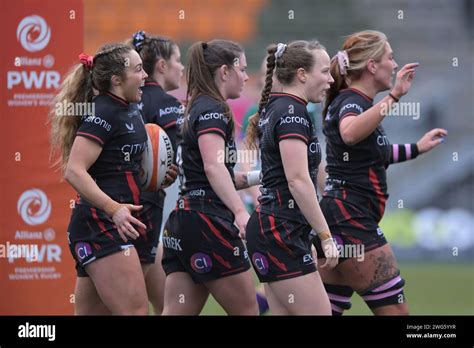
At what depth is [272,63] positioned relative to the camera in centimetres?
600

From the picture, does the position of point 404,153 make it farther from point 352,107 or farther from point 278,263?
point 278,263

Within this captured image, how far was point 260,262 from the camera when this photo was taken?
572 cm

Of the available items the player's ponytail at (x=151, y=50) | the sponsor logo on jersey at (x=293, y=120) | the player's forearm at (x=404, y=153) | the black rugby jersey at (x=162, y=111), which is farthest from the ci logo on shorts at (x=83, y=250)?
the player's forearm at (x=404, y=153)

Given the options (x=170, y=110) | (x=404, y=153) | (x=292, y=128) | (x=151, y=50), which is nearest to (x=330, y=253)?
(x=292, y=128)

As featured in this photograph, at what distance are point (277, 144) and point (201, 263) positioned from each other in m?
0.97

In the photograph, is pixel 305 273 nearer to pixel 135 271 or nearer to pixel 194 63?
pixel 135 271

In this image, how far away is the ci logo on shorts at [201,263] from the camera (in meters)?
6.12

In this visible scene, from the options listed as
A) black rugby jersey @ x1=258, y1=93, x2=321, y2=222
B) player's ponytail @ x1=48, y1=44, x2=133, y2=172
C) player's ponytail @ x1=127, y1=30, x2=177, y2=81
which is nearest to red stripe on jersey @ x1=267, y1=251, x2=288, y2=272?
black rugby jersey @ x1=258, y1=93, x2=321, y2=222

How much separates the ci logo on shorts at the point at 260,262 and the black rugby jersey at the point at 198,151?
0.53m

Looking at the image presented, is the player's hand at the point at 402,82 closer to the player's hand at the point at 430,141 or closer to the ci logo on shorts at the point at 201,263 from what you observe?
Answer: the player's hand at the point at 430,141

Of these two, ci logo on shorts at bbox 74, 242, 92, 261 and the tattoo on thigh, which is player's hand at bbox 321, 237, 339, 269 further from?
ci logo on shorts at bbox 74, 242, 92, 261

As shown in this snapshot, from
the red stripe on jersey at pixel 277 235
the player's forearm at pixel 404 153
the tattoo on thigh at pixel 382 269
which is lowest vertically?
the tattoo on thigh at pixel 382 269

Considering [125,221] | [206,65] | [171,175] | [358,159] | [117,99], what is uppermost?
[206,65]

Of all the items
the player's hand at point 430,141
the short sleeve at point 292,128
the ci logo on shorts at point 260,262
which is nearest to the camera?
the short sleeve at point 292,128
